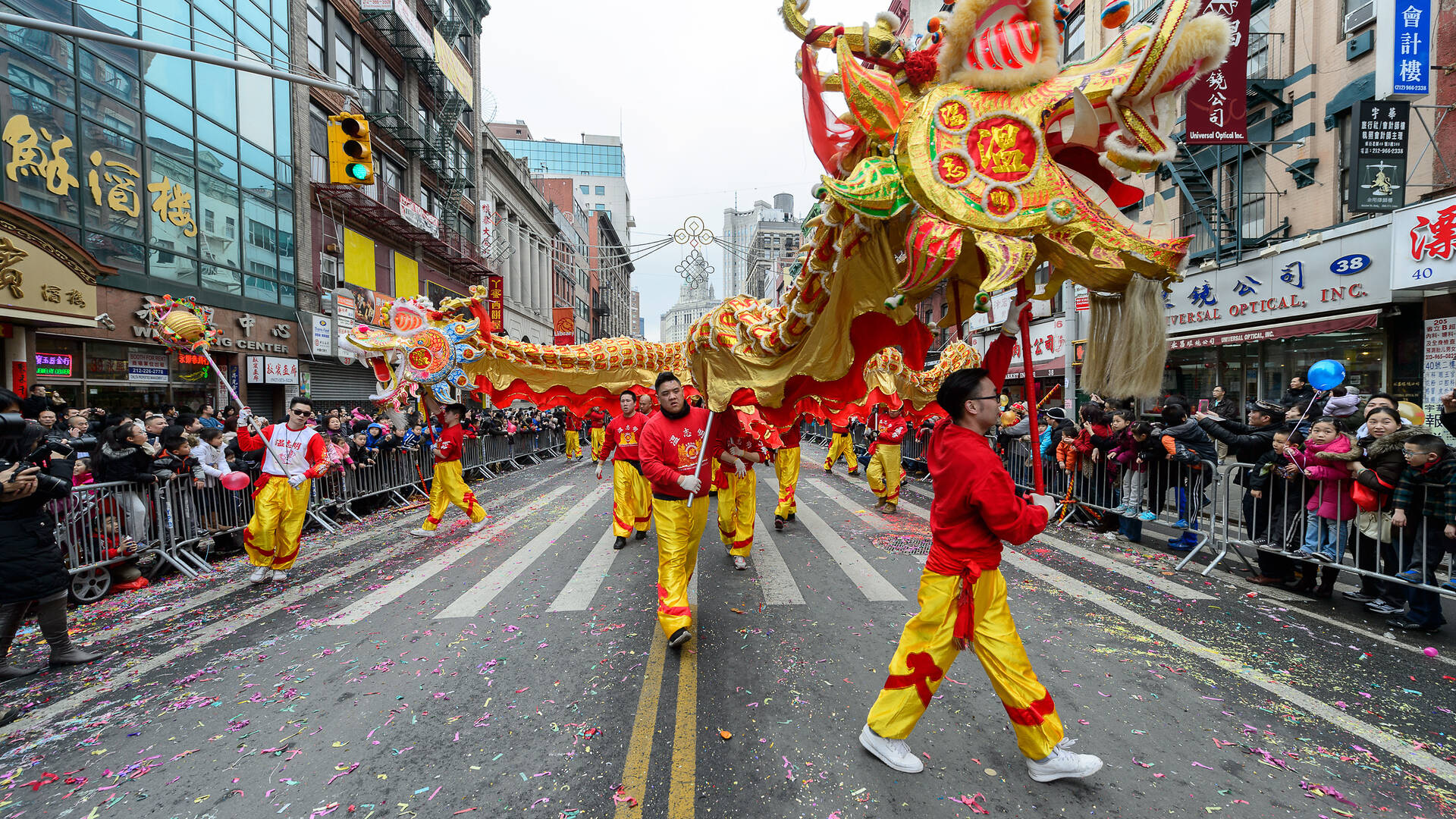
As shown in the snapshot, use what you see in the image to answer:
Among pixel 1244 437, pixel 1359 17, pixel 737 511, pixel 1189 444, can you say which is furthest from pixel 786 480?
pixel 1359 17

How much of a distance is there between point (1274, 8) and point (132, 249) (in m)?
23.7

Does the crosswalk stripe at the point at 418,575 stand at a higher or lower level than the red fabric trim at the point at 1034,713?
lower

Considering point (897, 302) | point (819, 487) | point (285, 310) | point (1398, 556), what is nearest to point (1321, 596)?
point (1398, 556)

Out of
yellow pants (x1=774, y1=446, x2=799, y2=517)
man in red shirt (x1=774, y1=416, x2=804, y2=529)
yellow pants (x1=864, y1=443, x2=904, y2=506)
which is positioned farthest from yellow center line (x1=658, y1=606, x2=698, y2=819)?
yellow pants (x1=864, y1=443, x2=904, y2=506)

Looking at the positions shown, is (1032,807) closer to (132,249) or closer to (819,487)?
(819,487)

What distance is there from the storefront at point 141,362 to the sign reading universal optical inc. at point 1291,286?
1840 cm

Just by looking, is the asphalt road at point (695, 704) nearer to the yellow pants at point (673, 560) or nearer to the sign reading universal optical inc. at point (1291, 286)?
the yellow pants at point (673, 560)

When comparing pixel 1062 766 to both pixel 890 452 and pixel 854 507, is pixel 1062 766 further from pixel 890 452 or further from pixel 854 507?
pixel 854 507

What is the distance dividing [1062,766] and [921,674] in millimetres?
708

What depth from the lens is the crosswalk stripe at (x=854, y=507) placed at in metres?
8.59

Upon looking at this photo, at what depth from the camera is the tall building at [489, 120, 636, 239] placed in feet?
239

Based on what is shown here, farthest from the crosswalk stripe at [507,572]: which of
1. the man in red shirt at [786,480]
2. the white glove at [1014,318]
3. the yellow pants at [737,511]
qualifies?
the white glove at [1014,318]

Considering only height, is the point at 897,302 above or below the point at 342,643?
above

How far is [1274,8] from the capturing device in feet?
43.0
